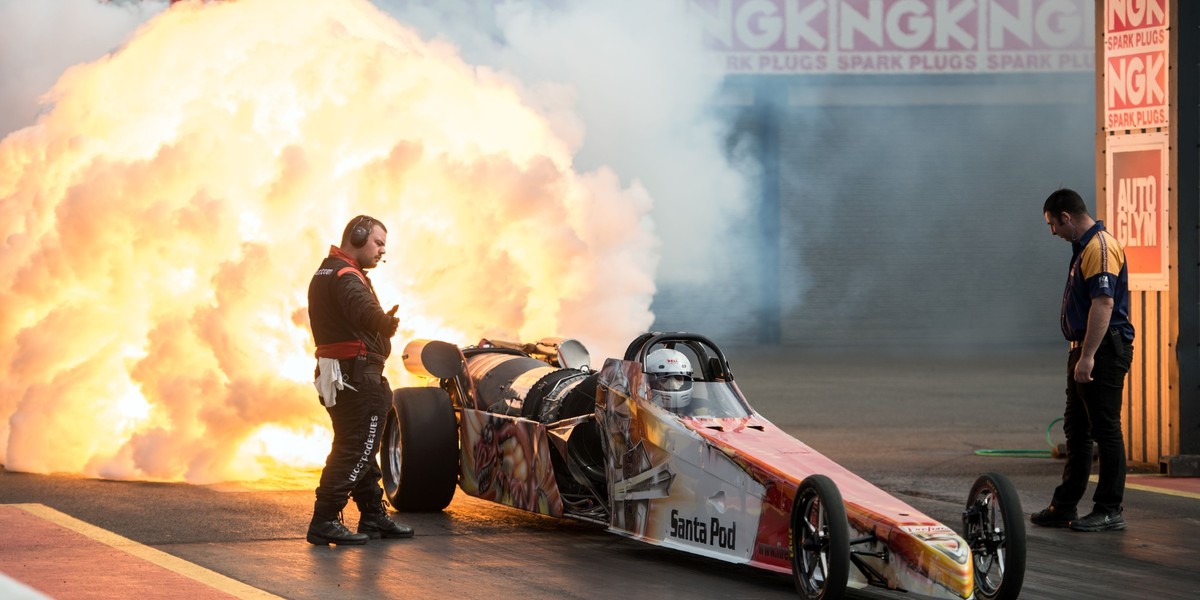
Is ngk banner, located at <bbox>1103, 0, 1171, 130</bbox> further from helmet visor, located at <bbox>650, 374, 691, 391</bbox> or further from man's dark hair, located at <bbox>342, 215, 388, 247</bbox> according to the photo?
man's dark hair, located at <bbox>342, 215, 388, 247</bbox>

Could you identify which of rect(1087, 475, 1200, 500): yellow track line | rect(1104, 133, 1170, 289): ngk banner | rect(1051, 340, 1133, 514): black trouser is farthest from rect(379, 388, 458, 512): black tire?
rect(1104, 133, 1170, 289): ngk banner

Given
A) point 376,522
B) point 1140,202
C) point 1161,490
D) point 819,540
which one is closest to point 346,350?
point 376,522

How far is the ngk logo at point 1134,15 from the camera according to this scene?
44.1 ft

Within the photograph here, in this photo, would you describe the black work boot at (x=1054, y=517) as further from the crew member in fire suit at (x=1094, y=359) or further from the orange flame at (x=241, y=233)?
the orange flame at (x=241, y=233)

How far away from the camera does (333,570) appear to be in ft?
28.5

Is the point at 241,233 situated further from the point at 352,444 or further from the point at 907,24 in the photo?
the point at 907,24

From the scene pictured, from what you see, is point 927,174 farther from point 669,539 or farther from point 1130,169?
point 669,539

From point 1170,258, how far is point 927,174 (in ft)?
69.3

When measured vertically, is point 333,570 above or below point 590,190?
below

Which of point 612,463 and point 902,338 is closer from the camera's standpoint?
point 612,463

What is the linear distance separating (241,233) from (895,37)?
68.8 feet

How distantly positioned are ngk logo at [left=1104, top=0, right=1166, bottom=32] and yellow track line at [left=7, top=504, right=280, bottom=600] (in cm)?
885

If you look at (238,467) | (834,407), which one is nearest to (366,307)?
(238,467)

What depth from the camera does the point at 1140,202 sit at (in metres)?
13.5
